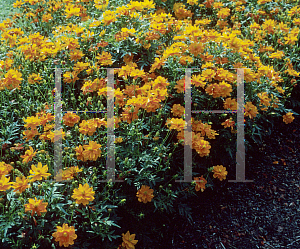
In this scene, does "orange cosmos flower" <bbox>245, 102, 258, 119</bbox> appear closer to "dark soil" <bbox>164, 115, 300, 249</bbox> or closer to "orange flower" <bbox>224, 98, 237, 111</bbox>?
"orange flower" <bbox>224, 98, 237, 111</bbox>

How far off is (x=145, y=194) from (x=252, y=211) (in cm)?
144

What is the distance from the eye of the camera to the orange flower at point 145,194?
2631 mm

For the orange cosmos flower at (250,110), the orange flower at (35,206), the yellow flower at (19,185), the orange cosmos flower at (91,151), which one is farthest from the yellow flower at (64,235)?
the orange cosmos flower at (250,110)

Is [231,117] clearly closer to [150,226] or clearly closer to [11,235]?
[150,226]

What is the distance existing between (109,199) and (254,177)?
2031 millimetres

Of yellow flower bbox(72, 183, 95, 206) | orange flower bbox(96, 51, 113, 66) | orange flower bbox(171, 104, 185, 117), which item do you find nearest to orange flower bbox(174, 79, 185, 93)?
orange flower bbox(171, 104, 185, 117)

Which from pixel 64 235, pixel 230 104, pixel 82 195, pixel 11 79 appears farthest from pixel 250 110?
A: pixel 11 79

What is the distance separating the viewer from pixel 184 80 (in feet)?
10.2

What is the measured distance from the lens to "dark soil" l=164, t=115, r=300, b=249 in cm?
305

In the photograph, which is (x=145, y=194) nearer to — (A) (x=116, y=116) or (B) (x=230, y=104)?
(A) (x=116, y=116)

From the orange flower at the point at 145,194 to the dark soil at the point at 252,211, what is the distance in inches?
26.9

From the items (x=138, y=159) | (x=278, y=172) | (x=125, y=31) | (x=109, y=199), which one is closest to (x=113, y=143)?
(x=138, y=159)

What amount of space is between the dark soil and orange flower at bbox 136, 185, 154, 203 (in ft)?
2.24

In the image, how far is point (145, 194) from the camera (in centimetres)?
264
